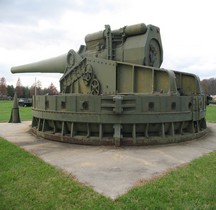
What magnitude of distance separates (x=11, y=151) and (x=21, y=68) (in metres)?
6.74

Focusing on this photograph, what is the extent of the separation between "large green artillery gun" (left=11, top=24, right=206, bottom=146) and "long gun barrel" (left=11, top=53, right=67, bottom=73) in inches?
29.0

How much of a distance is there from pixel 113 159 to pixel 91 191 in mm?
1991

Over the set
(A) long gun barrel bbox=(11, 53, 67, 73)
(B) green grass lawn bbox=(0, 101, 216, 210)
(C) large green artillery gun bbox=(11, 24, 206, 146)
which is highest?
(A) long gun barrel bbox=(11, 53, 67, 73)

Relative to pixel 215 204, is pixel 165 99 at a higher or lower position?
higher

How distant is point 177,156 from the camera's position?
20.6 feet

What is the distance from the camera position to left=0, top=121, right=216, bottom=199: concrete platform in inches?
180

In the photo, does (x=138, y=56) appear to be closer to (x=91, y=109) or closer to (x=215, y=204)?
(x=91, y=109)

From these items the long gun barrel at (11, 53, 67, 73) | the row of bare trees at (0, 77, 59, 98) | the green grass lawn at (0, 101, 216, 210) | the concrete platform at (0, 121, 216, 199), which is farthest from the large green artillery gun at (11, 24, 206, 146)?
the row of bare trees at (0, 77, 59, 98)

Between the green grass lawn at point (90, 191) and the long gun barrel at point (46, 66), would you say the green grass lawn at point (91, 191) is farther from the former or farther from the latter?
the long gun barrel at point (46, 66)

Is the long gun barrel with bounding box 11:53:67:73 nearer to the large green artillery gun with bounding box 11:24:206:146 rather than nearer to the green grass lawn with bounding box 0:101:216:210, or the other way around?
the large green artillery gun with bounding box 11:24:206:146

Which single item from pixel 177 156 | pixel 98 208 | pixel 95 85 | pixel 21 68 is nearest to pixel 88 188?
pixel 98 208

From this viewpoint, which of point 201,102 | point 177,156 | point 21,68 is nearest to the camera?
point 177,156

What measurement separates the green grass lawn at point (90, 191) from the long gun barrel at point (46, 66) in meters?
6.05

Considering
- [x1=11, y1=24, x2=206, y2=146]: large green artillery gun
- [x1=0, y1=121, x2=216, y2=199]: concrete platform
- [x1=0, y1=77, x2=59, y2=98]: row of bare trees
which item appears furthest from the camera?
[x1=0, y1=77, x2=59, y2=98]: row of bare trees
